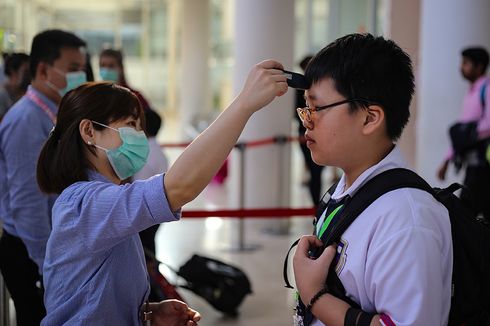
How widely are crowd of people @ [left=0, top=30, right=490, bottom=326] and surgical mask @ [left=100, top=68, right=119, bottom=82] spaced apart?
3.23 m

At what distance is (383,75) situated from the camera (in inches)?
65.2

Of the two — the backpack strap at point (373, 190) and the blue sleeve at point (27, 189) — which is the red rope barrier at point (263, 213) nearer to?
the blue sleeve at point (27, 189)

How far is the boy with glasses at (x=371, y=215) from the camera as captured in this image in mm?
1502

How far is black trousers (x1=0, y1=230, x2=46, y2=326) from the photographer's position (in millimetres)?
3252

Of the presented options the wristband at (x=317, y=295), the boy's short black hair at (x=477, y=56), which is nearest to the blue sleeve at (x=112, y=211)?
the wristband at (x=317, y=295)

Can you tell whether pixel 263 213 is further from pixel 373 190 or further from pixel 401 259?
pixel 401 259

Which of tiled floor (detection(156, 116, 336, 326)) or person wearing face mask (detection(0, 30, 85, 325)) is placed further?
tiled floor (detection(156, 116, 336, 326))

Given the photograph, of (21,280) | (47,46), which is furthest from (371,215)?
(47,46)

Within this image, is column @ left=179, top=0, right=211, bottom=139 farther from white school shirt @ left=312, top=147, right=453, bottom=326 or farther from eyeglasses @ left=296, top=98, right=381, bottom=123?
white school shirt @ left=312, top=147, right=453, bottom=326

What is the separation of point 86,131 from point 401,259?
3.40ft

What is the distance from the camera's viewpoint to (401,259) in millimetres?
1497

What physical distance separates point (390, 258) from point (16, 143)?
2.19 m

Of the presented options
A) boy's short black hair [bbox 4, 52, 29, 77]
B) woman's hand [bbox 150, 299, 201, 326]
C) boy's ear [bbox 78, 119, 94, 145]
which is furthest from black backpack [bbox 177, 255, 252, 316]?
boy's ear [bbox 78, 119, 94, 145]

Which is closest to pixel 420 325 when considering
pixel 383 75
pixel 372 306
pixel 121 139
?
pixel 372 306
